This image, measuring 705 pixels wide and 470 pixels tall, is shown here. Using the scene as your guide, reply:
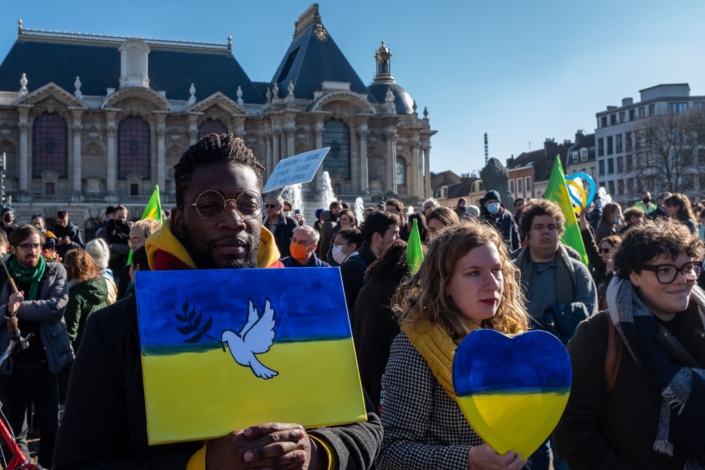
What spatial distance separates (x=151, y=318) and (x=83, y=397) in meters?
0.28

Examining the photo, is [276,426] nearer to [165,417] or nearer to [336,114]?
[165,417]

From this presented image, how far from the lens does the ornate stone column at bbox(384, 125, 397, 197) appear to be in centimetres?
4594

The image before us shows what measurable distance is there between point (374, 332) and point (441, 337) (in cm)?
152

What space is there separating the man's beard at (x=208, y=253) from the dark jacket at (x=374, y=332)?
1.98 meters

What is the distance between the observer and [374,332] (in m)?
3.88

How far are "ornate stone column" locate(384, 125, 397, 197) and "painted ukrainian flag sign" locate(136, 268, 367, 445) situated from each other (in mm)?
44593

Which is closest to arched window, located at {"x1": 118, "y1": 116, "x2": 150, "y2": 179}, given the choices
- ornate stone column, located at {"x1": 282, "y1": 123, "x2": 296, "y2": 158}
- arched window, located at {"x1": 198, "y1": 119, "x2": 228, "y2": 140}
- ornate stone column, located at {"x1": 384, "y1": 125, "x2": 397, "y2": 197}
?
arched window, located at {"x1": 198, "y1": 119, "x2": 228, "y2": 140}

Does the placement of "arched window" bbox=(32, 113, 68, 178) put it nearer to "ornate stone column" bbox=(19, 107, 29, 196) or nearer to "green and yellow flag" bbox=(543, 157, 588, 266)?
"ornate stone column" bbox=(19, 107, 29, 196)

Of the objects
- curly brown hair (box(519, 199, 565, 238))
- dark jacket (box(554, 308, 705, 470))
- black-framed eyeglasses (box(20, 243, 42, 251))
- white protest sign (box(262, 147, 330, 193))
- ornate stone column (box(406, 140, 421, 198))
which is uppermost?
ornate stone column (box(406, 140, 421, 198))

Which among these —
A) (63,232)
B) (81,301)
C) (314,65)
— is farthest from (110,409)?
(314,65)

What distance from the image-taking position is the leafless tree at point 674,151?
38656 mm

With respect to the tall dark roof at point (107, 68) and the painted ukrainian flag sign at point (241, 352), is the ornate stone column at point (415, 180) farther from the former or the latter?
the painted ukrainian flag sign at point (241, 352)

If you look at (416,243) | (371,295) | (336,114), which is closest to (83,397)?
(371,295)

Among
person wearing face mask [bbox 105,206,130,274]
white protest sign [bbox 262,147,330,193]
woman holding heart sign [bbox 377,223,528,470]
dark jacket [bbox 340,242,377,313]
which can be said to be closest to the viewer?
woman holding heart sign [bbox 377,223,528,470]
